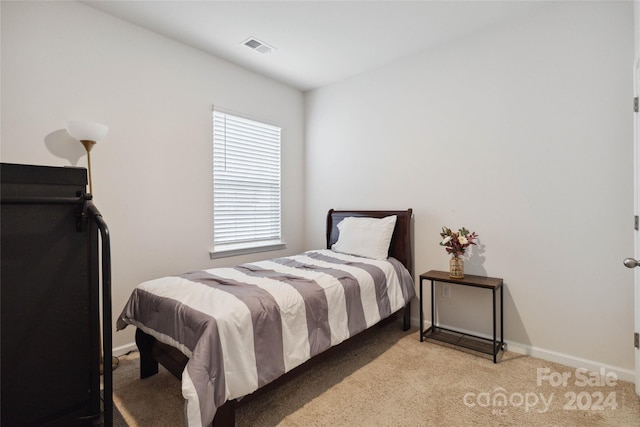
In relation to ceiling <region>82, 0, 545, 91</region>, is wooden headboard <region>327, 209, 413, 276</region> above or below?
below

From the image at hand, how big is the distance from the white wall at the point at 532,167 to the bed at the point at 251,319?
832 millimetres

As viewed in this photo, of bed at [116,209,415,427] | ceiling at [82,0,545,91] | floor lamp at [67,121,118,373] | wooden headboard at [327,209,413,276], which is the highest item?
ceiling at [82,0,545,91]

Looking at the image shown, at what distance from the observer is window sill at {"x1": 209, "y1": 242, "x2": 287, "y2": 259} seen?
339 cm

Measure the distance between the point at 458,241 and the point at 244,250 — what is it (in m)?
2.23

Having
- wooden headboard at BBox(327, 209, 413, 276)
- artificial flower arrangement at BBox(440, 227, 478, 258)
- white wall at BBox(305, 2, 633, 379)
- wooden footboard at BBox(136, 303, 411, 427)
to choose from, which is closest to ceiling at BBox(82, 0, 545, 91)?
white wall at BBox(305, 2, 633, 379)

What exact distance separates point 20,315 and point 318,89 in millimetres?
3861

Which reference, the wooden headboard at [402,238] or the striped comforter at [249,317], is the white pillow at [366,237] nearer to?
the wooden headboard at [402,238]

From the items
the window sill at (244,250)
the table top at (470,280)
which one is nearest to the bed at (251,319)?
the table top at (470,280)

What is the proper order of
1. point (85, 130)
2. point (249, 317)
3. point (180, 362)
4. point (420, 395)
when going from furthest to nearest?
1. point (85, 130)
2. point (420, 395)
3. point (180, 362)
4. point (249, 317)

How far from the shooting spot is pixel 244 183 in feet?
12.1

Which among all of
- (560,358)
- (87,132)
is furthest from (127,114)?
(560,358)

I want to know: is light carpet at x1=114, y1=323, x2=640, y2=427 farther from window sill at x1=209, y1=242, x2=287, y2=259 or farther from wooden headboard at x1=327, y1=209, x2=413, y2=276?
window sill at x1=209, y1=242, x2=287, y2=259

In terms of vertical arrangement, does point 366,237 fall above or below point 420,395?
above

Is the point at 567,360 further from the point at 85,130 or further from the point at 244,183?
the point at 85,130
